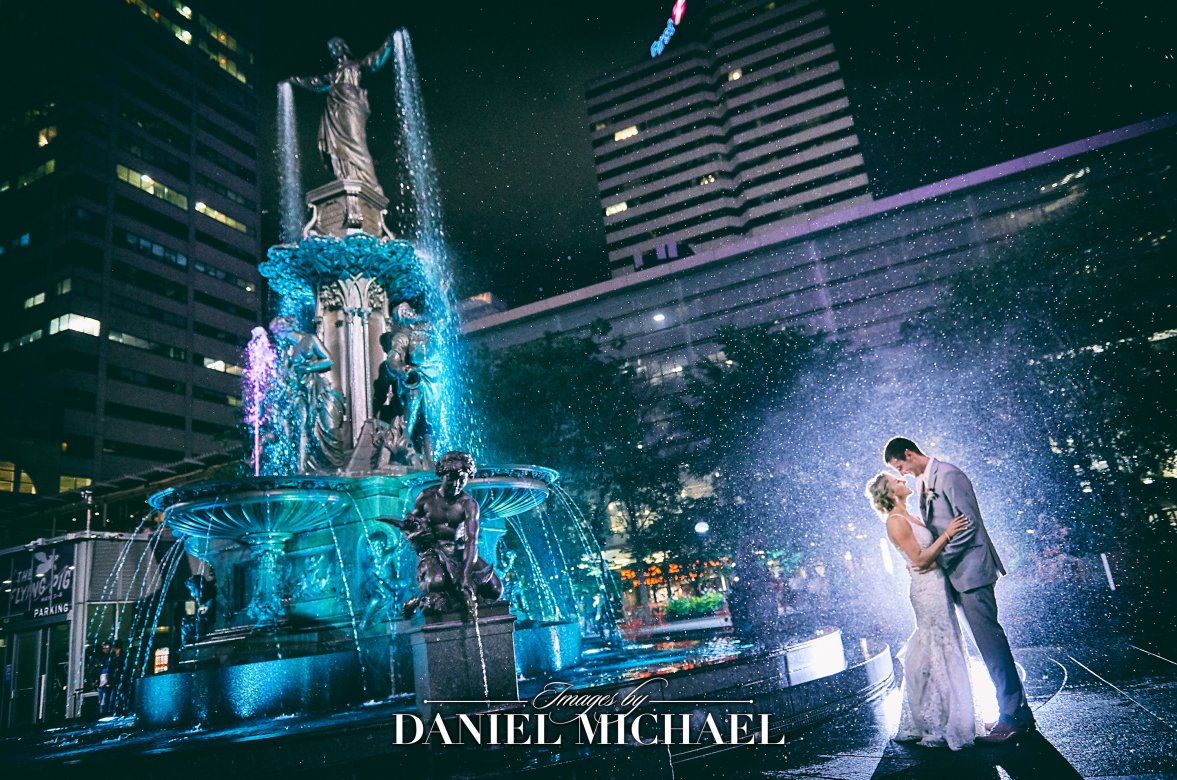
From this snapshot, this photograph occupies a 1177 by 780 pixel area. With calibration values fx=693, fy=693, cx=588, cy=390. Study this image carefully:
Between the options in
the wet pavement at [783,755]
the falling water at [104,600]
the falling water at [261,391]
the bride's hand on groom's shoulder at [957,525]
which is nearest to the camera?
the wet pavement at [783,755]

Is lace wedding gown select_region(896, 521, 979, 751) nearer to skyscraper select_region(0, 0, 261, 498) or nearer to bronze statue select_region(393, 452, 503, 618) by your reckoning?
bronze statue select_region(393, 452, 503, 618)

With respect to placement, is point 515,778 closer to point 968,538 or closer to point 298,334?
point 968,538

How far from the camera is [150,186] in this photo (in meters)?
63.4

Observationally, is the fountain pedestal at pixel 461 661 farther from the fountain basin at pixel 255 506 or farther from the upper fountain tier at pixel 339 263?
the upper fountain tier at pixel 339 263

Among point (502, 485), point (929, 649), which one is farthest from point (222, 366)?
point (929, 649)

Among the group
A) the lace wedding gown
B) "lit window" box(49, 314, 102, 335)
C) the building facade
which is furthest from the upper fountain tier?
"lit window" box(49, 314, 102, 335)

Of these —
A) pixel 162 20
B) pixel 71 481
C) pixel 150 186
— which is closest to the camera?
pixel 71 481

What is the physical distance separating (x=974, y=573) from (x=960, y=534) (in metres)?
0.27

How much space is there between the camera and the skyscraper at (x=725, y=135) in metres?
90.0

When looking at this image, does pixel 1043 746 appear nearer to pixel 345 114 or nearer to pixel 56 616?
pixel 345 114

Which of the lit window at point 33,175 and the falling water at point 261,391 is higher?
the lit window at point 33,175

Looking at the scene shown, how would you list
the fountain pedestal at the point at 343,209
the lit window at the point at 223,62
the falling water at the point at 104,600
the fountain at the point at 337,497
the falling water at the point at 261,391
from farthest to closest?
the lit window at the point at 223,62, the falling water at the point at 104,600, the fountain pedestal at the point at 343,209, the falling water at the point at 261,391, the fountain at the point at 337,497

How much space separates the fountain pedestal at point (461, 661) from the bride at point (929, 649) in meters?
2.96

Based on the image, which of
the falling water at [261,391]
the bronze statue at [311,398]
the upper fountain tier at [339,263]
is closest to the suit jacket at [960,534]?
the bronze statue at [311,398]
